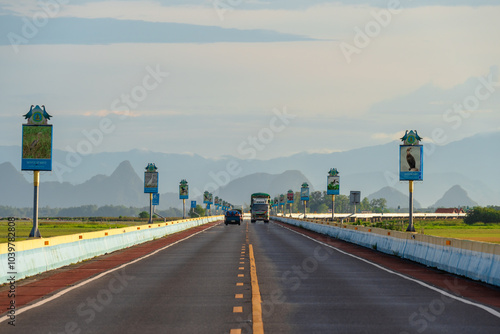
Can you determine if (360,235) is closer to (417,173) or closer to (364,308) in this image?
(417,173)

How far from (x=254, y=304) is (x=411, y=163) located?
114 feet

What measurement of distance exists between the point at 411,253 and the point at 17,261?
49.9 feet

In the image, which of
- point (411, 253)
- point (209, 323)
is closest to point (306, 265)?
point (411, 253)

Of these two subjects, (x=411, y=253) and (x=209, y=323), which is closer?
(x=209, y=323)

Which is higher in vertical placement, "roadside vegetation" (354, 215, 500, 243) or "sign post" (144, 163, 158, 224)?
"sign post" (144, 163, 158, 224)

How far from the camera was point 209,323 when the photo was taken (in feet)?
40.8

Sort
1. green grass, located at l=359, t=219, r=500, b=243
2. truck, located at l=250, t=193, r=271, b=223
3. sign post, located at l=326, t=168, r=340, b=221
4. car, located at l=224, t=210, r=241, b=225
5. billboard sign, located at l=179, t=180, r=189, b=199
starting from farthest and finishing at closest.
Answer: truck, located at l=250, t=193, r=271, b=223, billboard sign, located at l=179, t=180, r=189, b=199, car, located at l=224, t=210, r=241, b=225, sign post, located at l=326, t=168, r=340, b=221, green grass, located at l=359, t=219, r=500, b=243

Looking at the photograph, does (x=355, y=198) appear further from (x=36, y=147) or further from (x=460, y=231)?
(x=460, y=231)

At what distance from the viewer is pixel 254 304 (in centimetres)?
1481

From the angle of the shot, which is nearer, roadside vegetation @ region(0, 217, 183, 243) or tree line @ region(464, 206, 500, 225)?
roadside vegetation @ region(0, 217, 183, 243)

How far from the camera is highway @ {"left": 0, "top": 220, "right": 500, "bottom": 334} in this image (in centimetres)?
1213

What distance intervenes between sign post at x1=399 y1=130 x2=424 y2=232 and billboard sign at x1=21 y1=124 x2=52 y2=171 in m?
22.3

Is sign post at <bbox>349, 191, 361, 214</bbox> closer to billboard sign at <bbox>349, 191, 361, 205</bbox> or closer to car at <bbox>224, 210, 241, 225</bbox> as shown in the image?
billboard sign at <bbox>349, 191, 361, 205</bbox>

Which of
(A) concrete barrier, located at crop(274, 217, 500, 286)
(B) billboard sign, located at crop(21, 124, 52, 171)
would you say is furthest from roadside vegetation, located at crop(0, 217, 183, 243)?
(A) concrete barrier, located at crop(274, 217, 500, 286)
